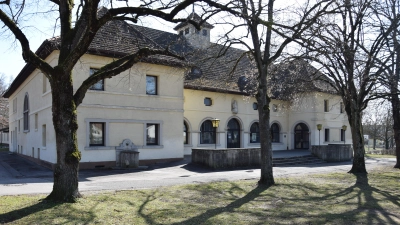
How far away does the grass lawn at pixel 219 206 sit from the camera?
7418mm

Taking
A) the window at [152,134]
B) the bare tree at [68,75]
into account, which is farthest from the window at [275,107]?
the bare tree at [68,75]

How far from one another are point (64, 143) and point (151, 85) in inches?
527

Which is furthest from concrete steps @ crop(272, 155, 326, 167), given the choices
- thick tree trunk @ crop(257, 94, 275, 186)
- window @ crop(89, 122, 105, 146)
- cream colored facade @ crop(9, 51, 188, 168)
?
window @ crop(89, 122, 105, 146)

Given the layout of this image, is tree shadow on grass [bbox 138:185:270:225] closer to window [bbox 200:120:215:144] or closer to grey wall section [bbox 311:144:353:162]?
grey wall section [bbox 311:144:353:162]

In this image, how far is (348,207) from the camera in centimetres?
915

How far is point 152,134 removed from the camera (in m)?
21.7

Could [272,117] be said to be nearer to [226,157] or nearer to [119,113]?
[226,157]

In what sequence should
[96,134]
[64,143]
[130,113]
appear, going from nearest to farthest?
[64,143], [96,134], [130,113]

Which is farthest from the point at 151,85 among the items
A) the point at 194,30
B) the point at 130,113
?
the point at 194,30

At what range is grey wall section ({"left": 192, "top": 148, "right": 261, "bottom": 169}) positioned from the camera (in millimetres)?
19131

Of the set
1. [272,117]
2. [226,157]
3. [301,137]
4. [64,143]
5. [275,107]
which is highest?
[275,107]

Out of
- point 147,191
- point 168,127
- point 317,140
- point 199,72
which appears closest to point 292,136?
point 317,140

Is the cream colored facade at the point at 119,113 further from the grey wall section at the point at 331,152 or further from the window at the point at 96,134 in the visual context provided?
the grey wall section at the point at 331,152

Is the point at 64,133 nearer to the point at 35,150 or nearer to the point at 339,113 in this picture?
the point at 35,150
